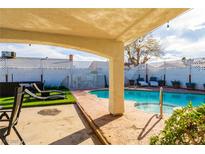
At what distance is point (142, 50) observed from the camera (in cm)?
2938

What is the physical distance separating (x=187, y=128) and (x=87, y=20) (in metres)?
3.58

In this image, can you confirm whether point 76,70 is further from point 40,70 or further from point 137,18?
point 137,18

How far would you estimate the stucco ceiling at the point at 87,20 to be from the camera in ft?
13.8

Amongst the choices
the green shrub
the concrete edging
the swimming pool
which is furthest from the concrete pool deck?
the swimming pool

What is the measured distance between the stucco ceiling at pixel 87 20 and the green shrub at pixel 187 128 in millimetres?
2389

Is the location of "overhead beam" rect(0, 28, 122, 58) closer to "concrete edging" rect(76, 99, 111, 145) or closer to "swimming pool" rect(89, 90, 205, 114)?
"concrete edging" rect(76, 99, 111, 145)

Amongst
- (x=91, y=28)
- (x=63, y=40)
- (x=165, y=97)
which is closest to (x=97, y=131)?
(x=91, y=28)

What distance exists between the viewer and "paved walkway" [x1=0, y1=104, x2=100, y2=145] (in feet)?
16.8

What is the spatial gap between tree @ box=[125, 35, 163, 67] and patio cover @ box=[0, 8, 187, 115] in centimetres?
2148

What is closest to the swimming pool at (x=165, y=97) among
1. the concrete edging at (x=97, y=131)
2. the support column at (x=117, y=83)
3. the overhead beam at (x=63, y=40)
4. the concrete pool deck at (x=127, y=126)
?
the support column at (x=117, y=83)

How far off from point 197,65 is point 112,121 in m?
16.3

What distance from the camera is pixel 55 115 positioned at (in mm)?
7863

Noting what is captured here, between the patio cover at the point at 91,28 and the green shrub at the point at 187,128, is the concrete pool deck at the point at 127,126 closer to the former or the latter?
the patio cover at the point at 91,28
